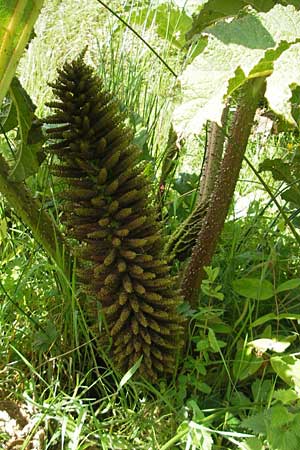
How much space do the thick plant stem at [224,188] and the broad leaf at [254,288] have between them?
0.07m

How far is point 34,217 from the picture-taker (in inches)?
49.5

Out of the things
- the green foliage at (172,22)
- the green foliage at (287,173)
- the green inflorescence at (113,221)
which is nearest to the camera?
the green inflorescence at (113,221)

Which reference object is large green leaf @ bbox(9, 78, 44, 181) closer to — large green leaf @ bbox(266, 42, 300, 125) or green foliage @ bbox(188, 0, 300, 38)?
green foliage @ bbox(188, 0, 300, 38)

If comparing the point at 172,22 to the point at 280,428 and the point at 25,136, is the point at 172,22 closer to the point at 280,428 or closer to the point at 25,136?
the point at 25,136

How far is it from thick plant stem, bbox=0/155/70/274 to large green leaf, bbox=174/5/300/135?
47 cm

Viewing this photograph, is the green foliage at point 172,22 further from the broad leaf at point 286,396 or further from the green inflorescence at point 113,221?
the broad leaf at point 286,396

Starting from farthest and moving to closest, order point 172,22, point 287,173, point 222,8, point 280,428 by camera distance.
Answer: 1. point 172,22
2. point 287,173
3. point 222,8
4. point 280,428

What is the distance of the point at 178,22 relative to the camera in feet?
6.25

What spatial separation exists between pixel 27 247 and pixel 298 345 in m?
0.63

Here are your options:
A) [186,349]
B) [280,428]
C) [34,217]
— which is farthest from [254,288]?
[34,217]

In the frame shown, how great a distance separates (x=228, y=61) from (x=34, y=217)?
53cm

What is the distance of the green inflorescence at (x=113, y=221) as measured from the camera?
3.83 ft

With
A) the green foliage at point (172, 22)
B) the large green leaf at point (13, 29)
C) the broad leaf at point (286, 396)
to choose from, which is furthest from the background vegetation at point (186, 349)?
the green foliage at point (172, 22)

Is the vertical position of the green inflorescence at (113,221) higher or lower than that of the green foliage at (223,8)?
lower
